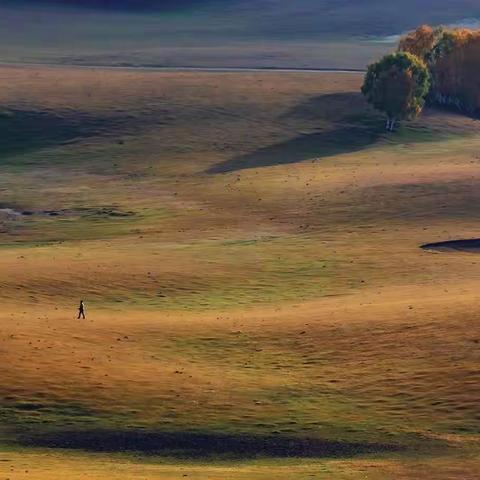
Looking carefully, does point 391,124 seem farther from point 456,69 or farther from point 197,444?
point 197,444

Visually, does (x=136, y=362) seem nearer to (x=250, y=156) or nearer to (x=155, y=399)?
(x=155, y=399)

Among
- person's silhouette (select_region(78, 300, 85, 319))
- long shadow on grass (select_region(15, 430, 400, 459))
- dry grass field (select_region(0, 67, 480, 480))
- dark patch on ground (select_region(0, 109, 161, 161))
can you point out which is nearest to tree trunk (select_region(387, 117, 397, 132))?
dry grass field (select_region(0, 67, 480, 480))

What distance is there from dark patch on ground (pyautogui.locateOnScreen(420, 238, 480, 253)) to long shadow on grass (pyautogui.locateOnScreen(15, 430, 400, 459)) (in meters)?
32.6

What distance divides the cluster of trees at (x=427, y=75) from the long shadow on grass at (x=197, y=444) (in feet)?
259

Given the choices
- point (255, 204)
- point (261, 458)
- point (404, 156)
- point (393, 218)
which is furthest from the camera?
point (404, 156)

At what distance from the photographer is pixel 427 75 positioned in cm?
11819

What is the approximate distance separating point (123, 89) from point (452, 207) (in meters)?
54.1

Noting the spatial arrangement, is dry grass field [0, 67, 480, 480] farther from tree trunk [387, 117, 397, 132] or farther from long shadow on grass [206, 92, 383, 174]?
tree trunk [387, 117, 397, 132]

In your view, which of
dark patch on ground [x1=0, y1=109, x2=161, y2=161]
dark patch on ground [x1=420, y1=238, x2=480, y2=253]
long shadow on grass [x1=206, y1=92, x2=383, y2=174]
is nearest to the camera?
dark patch on ground [x1=420, y1=238, x2=480, y2=253]

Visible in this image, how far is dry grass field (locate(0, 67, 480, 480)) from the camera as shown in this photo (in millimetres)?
39594

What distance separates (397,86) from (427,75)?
4420mm

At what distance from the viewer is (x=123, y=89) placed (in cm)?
12769

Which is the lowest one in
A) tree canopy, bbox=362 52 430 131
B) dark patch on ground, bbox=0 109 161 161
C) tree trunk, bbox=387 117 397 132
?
dark patch on ground, bbox=0 109 161 161

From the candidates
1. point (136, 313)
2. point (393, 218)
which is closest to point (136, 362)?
point (136, 313)
